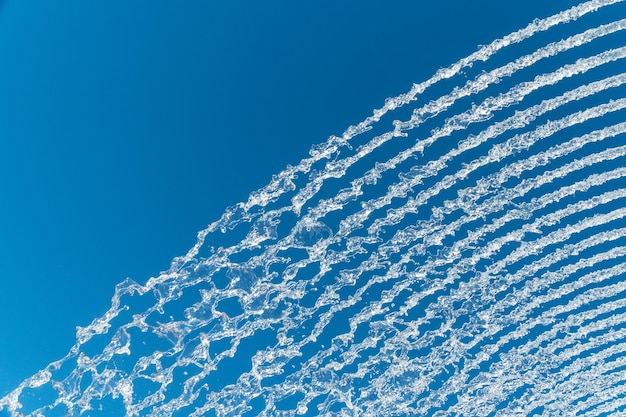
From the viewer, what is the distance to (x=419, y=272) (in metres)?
2.50

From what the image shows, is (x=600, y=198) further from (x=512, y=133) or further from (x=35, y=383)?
(x=35, y=383)

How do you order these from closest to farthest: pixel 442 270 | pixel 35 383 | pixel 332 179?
A: pixel 332 179
pixel 442 270
pixel 35 383

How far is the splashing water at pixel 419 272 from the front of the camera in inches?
88.4

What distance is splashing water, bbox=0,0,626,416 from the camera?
2246 mm

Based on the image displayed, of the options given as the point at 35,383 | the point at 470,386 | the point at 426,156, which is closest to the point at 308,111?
the point at 426,156

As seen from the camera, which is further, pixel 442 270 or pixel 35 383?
pixel 35 383

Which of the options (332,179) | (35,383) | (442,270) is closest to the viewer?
(332,179)

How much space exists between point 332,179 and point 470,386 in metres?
1.25

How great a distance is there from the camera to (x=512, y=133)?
2250 mm

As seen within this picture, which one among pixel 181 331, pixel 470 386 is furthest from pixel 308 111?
pixel 470 386

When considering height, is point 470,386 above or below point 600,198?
below

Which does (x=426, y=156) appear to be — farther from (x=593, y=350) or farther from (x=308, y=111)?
(x=593, y=350)

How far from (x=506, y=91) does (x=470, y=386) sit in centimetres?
140

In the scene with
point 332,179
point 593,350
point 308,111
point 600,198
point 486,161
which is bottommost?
point 593,350
